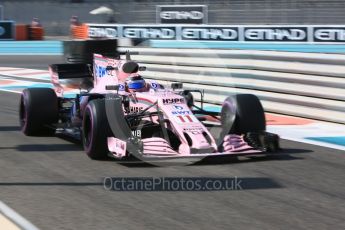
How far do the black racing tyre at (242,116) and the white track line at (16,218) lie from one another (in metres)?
3.12

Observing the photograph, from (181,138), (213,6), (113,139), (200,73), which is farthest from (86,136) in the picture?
(213,6)

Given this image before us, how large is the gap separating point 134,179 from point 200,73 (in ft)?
21.0

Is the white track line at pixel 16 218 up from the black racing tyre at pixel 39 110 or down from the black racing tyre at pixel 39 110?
down

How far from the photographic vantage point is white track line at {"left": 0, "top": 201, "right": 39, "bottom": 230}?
15.9ft

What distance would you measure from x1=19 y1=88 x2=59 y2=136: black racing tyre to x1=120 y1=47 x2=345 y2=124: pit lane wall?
3.85 metres

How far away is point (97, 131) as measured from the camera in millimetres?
7148

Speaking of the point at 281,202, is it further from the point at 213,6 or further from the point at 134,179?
the point at 213,6

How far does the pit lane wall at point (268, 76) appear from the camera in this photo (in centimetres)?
1014

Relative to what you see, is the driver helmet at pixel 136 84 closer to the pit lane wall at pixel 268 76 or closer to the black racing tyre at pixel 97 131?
the black racing tyre at pixel 97 131

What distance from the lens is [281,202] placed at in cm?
556

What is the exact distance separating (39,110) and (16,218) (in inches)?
156

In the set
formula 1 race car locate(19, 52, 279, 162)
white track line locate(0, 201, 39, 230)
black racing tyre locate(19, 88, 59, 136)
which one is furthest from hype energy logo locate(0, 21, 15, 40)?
white track line locate(0, 201, 39, 230)

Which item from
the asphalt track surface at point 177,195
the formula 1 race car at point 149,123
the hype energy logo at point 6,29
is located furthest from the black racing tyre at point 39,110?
the hype energy logo at point 6,29

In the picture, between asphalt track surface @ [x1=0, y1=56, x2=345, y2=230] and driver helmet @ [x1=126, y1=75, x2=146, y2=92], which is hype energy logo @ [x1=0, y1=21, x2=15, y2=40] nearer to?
asphalt track surface @ [x1=0, y1=56, x2=345, y2=230]
